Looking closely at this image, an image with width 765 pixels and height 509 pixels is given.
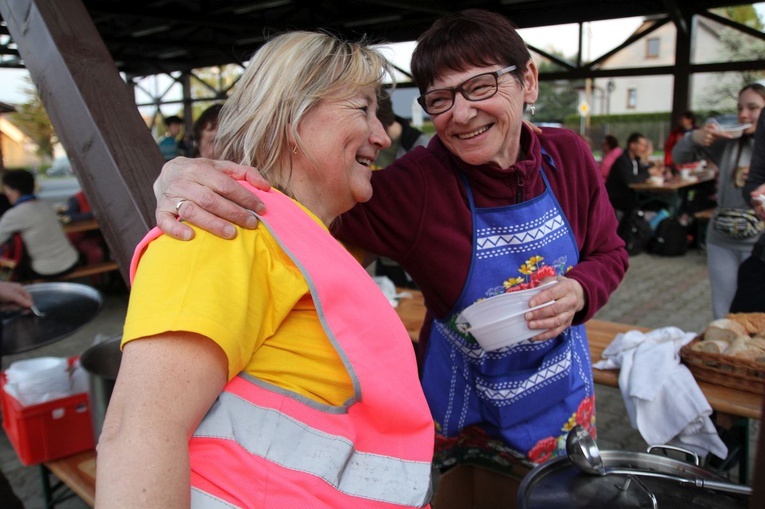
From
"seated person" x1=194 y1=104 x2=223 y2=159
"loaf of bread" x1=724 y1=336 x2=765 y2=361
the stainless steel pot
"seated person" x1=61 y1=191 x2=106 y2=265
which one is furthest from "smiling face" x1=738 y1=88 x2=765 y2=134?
"seated person" x1=61 y1=191 x2=106 y2=265

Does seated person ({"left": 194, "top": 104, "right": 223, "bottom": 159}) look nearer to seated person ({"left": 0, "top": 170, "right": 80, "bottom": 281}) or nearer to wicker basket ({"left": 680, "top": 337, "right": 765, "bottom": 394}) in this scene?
wicker basket ({"left": 680, "top": 337, "right": 765, "bottom": 394})

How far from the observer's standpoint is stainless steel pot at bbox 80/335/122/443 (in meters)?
1.97

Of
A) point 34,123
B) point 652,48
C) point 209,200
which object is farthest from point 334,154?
point 652,48

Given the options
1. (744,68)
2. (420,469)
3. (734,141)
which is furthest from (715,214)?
(744,68)

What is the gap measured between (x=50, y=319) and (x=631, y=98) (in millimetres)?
50601

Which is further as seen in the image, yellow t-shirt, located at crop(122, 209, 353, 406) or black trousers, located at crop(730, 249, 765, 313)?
black trousers, located at crop(730, 249, 765, 313)

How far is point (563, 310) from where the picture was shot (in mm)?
1525

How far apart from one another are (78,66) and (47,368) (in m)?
1.83

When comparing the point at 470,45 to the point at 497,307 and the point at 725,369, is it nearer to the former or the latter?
the point at 497,307

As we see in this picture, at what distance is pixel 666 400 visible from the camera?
235 centimetres

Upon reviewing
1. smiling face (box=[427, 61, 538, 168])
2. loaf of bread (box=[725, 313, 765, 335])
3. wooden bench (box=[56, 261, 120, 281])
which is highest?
smiling face (box=[427, 61, 538, 168])

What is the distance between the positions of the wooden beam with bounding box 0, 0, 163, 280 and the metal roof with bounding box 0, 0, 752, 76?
663 cm

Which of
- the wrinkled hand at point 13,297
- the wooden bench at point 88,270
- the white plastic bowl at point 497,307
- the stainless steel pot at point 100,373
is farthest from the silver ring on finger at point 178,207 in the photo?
the wooden bench at point 88,270

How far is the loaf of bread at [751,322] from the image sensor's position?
250cm
